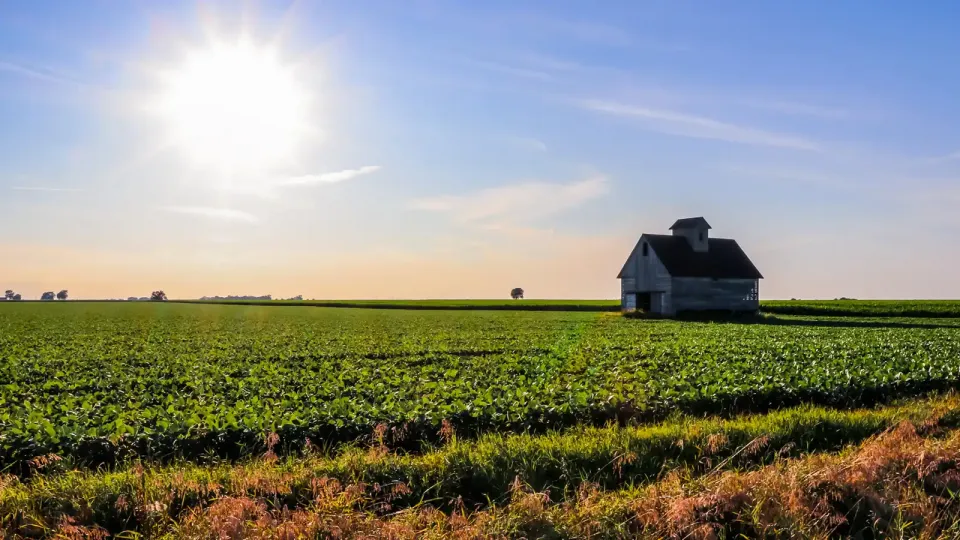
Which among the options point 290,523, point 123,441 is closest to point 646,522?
point 290,523

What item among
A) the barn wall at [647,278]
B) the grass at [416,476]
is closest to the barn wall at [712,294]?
the barn wall at [647,278]

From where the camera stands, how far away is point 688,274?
2105 inches

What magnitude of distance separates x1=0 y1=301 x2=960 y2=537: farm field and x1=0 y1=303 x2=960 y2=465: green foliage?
52 millimetres

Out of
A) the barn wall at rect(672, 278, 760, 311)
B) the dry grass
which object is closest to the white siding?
the barn wall at rect(672, 278, 760, 311)

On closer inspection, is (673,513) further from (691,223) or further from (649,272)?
(691,223)

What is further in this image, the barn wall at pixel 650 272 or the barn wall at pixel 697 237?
the barn wall at pixel 697 237

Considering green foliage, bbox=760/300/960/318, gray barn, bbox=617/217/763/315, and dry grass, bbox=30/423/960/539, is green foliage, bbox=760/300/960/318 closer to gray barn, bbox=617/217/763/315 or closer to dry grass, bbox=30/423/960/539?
gray barn, bbox=617/217/763/315

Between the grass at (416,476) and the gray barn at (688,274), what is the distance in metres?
43.9

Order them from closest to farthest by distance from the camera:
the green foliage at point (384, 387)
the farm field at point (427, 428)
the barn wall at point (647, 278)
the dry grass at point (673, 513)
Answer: the dry grass at point (673, 513), the farm field at point (427, 428), the green foliage at point (384, 387), the barn wall at point (647, 278)

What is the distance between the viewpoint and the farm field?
6.86m

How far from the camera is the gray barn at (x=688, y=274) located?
5353 centimetres

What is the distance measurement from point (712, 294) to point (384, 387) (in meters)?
45.9

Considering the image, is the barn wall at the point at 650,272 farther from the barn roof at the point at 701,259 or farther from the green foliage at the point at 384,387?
the green foliage at the point at 384,387

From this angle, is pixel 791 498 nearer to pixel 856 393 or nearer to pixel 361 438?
pixel 361 438
